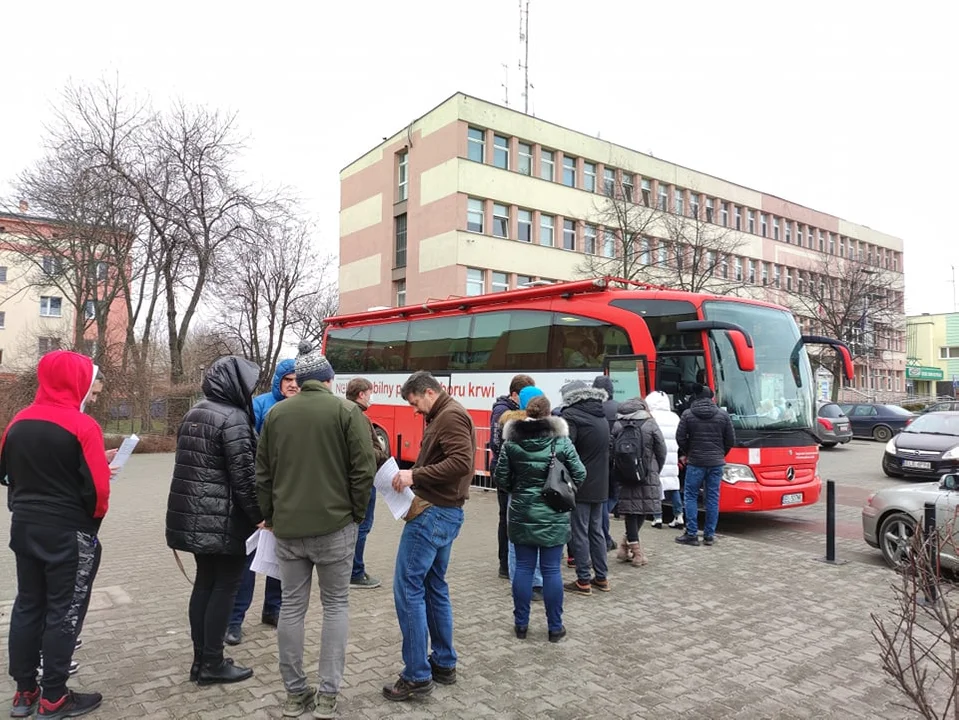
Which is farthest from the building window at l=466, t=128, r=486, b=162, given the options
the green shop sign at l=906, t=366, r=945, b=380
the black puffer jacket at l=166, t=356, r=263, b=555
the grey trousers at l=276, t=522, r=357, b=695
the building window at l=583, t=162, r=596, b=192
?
the green shop sign at l=906, t=366, r=945, b=380

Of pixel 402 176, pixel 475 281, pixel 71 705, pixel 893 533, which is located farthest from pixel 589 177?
pixel 71 705

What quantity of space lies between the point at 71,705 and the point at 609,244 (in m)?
36.3

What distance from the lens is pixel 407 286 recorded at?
115ft

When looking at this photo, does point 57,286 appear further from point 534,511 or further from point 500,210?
point 534,511

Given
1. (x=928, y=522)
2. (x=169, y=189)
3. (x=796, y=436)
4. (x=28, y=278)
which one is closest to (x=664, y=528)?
(x=796, y=436)

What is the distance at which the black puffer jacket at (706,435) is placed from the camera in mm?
8094

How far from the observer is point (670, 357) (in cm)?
966

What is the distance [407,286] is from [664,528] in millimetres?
27140

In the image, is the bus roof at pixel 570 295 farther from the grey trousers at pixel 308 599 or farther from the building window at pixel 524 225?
the building window at pixel 524 225

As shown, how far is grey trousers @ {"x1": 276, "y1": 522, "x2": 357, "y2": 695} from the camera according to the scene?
3.68 meters

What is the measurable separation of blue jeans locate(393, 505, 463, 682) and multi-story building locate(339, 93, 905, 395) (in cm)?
2492

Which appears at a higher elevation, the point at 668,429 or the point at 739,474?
the point at 668,429

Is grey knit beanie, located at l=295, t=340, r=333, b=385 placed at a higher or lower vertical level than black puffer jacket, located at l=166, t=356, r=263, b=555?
higher

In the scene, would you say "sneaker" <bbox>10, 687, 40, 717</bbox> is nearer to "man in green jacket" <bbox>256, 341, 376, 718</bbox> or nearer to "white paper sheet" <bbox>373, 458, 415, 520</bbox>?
"man in green jacket" <bbox>256, 341, 376, 718</bbox>
